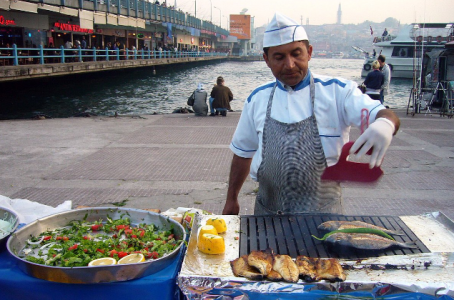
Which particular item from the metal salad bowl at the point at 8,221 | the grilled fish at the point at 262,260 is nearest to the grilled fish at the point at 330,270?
the grilled fish at the point at 262,260

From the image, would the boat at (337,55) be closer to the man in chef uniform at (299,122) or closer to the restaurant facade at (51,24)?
the restaurant facade at (51,24)

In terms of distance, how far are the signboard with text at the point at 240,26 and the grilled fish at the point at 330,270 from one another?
134 meters

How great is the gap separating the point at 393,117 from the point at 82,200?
16.5 feet

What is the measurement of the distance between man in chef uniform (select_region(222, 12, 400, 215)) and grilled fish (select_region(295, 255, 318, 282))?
23.4 inches

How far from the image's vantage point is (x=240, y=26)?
432ft

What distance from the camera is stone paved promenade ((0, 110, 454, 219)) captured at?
6.12m

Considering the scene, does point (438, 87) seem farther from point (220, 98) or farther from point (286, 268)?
point (286, 268)

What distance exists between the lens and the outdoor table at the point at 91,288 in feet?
→ 6.68

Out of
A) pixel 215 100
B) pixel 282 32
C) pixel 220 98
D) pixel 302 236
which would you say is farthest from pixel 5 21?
pixel 302 236

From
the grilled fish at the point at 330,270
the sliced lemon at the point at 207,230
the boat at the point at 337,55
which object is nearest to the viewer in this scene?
the grilled fish at the point at 330,270

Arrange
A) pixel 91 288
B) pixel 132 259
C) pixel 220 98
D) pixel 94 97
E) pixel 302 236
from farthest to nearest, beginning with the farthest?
pixel 94 97
pixel 220 98
pixel 302 236
pixel 132 259
pixel 91 288

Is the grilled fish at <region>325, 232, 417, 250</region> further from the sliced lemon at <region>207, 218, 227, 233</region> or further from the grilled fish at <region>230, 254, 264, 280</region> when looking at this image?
the sliced lemon at <region>207, 218, 227, 233</region>

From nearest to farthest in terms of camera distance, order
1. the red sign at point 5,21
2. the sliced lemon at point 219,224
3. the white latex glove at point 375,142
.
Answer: the white latex glove at point 375,142 < the sliced lemon at point 219,224 < the red sign at point 5,21

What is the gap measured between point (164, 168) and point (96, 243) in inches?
214
